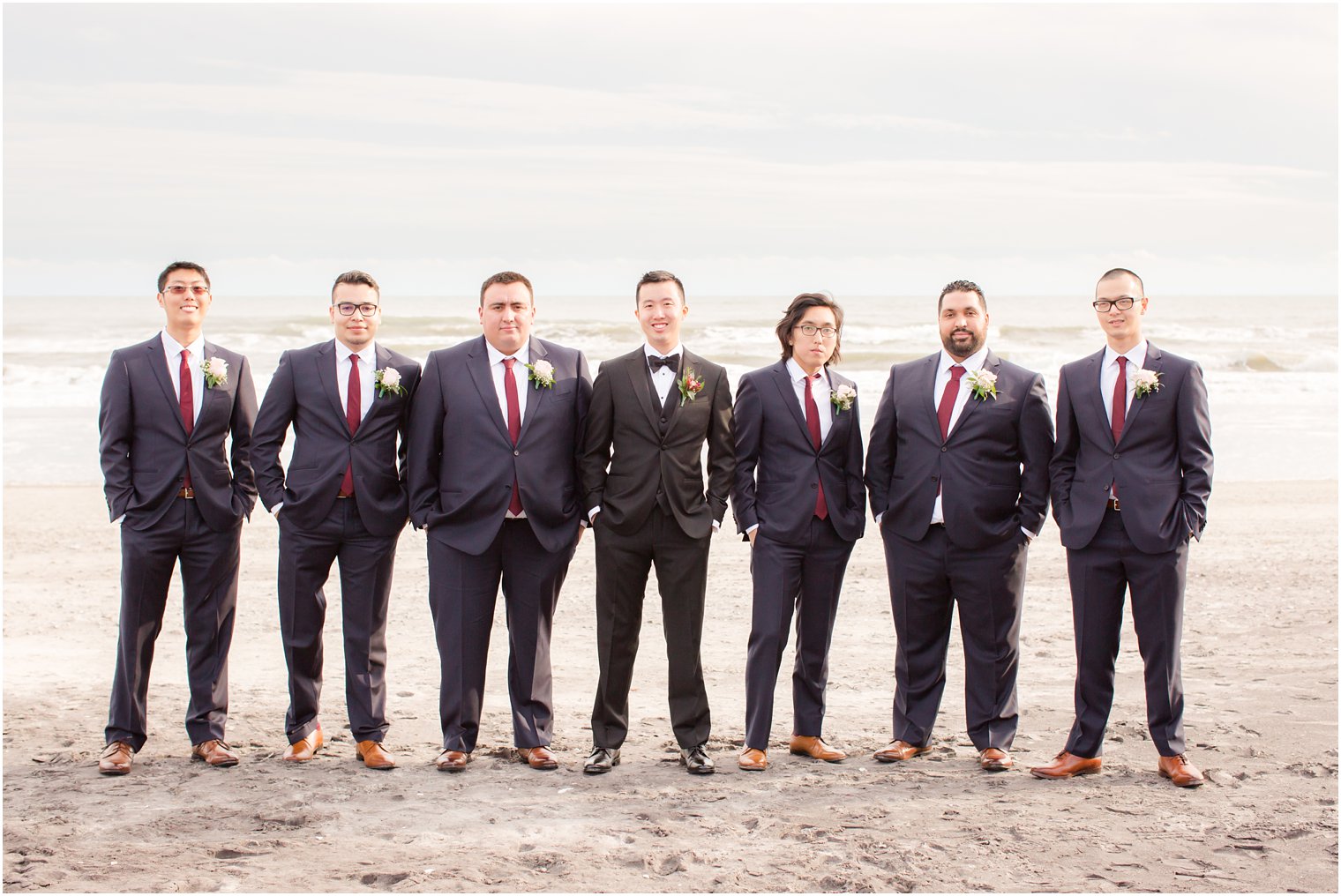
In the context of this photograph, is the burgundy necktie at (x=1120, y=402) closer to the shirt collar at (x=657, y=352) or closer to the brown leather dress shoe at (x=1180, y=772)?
the brown leather dress shoe at (x=1180, y=772)

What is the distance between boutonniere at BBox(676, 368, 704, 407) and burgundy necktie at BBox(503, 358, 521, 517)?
0.76 m

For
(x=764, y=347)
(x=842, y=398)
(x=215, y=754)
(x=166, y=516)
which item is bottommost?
(x=215, y=754)

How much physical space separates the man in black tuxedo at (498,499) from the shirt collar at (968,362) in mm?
1684

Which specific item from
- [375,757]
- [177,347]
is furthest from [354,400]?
[375,757]

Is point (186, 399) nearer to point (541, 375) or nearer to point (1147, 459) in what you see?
point (541, 375)

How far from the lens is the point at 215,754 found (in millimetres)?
5602

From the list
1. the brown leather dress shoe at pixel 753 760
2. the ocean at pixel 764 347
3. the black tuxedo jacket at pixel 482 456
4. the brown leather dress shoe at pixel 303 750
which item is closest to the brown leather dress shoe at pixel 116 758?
the brown leather dress shoe at pixel 303 750

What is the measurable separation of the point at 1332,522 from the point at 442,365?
31.9ft

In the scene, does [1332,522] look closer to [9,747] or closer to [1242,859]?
[1242,859]

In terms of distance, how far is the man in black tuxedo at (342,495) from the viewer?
5.55 meters

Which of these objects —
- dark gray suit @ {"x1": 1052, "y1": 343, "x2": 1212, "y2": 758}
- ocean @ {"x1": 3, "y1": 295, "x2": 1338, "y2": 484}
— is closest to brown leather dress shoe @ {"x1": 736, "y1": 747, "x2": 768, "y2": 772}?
dark gray suit @ {"x1": 1052, "y1": 343, "x2": 1212, "y2": 758}

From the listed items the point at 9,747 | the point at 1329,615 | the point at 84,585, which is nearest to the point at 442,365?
the point at 9,747

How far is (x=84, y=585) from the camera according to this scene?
933 cm

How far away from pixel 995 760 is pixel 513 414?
272 centimetres
